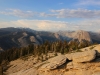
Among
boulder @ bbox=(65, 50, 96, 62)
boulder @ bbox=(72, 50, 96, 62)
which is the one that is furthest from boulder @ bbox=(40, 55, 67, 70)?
boulder @ bbox=(72, 50, 96, 62)

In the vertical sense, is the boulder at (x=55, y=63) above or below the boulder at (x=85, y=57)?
below

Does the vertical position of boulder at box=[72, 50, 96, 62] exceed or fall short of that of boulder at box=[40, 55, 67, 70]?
it exceeds it

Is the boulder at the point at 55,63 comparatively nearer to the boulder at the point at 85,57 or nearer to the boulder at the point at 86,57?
the boulder at the point at 85,57

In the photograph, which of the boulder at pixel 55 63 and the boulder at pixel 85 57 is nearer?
the boulder at pixel 85 57

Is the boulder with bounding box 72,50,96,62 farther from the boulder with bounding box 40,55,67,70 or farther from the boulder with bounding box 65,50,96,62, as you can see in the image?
the boulder with bounding box 40,55,67,70

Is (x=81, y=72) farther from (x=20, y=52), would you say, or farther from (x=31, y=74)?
(x=20, y=52)

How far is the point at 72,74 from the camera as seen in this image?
4662cm

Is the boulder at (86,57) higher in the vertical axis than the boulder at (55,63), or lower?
higher

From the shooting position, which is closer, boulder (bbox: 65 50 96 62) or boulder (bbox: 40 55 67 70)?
boulder (bbox: 65 50 96 62)

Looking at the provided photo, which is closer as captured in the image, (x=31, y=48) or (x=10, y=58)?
(x=10, y=58)

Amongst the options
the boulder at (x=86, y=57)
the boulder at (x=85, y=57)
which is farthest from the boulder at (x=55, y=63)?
A: the boulder at (x=86, y=57)

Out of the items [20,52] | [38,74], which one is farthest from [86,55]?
[20,52]

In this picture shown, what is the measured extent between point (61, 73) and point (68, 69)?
7.47 feet

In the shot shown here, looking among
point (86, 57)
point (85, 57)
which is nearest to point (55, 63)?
point (85, 57)
